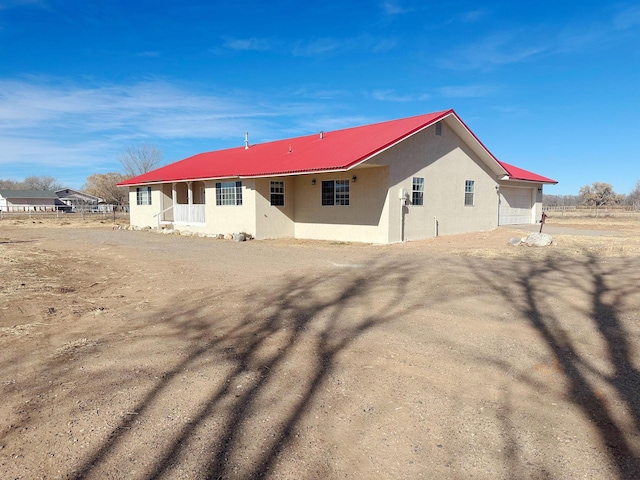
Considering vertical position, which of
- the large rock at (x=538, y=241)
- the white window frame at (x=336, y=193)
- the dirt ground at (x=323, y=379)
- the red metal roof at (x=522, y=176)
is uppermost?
the red metal roof at (x=522, y=176)

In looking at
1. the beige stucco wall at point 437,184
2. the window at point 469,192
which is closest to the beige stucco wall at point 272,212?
the beige stucco wall at point 437,184

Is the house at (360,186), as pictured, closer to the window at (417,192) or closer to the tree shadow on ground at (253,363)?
the window at (417,192)

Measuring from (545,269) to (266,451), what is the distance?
8.72 metres

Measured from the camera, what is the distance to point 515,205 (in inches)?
1010

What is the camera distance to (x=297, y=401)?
11.9ft

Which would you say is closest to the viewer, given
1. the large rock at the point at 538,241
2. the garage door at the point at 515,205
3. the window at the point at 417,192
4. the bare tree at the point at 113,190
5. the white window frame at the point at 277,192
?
the large rock at the point at 538,241

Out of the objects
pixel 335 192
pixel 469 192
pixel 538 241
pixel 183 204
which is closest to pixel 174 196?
pixel 183 204

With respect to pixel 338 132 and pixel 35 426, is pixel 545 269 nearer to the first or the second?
pixel 35 426

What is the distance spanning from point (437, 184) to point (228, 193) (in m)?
9.05

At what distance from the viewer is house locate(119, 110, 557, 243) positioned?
16.1 metres

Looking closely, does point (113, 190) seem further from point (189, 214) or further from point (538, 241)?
point (538, 241)

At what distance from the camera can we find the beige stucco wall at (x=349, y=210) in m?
16.2

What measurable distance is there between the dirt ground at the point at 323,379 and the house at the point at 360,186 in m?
8.06

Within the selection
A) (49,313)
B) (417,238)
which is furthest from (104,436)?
(417,238)
